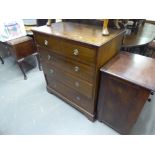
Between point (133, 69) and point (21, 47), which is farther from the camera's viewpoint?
point (21, 47)

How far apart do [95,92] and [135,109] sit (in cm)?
39

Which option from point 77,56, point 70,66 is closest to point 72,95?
point 70,66

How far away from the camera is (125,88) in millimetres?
1058

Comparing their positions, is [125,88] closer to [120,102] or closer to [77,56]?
[120,102]

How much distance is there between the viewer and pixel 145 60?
4.01 ft

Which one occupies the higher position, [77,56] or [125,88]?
[77,56]

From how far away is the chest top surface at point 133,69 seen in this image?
97 cm

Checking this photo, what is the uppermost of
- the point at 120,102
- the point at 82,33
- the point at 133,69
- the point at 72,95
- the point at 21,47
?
the point at 82,33

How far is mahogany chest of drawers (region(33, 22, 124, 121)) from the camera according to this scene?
110cm

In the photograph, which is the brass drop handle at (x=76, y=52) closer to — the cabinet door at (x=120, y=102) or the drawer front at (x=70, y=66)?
the drawer front at (x=70, y=66)

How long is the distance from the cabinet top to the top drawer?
0.05 metres

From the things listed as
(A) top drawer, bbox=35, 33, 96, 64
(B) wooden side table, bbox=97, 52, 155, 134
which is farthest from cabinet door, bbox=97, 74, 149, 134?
(A) top drawer, bbox=35, 33, 96, 64

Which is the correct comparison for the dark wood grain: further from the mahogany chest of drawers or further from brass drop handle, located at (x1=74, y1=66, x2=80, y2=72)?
brass drop handle, located at (x1=74, y1=66, x2=80, y2=72)

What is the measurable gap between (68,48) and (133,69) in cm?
61
